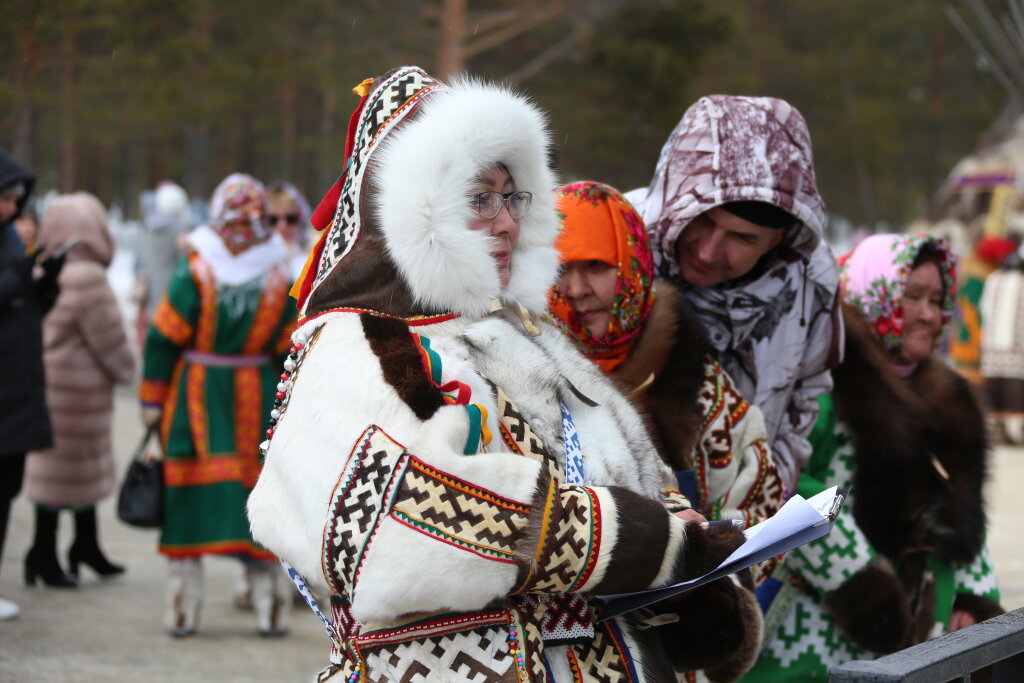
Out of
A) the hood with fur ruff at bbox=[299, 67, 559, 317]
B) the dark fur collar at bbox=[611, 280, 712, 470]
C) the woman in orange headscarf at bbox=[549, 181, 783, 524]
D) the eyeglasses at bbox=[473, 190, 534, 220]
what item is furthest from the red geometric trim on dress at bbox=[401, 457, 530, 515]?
the woman in orange headscarf at bbox=[549, 181, 783, 524]

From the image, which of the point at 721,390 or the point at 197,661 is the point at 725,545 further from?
the point at 197,661

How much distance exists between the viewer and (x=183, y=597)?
5719mm

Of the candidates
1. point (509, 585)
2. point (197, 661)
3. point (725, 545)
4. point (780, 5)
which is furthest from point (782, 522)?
point (780, 5)

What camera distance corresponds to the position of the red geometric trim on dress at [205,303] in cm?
570

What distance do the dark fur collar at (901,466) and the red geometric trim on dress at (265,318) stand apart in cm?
306

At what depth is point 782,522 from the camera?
2062 mm

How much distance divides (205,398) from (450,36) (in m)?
12.5

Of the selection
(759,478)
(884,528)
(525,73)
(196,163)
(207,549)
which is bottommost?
(207,549)

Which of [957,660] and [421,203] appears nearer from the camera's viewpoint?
[957,660]

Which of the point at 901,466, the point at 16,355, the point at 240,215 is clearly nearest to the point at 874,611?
the point at 901,466

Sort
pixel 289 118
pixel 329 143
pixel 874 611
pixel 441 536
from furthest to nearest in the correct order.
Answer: pixel 289 118
pixel 329 143
pixel 874 611
pixel 441 536

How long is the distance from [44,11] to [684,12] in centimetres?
1357

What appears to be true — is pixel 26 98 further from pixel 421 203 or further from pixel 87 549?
pixel 421 203

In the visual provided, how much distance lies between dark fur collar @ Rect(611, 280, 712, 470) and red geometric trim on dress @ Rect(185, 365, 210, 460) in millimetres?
3288
